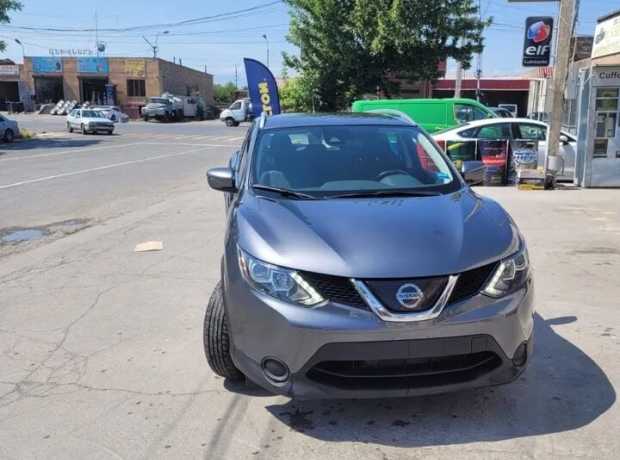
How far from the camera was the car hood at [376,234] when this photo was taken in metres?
3.09

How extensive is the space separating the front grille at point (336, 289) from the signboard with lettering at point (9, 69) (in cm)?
7369

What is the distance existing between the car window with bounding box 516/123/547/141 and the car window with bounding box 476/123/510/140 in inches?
11.9

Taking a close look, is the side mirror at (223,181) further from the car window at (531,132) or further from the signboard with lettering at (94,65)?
the signboard with lettering at (94,65)

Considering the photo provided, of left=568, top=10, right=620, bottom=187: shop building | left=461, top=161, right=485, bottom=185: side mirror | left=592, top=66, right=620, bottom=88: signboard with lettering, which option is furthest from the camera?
left=568, top=10, right=620, bottom=187: shop building

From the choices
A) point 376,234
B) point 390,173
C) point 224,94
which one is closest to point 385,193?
point 390,173

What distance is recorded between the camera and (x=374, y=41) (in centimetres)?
2320

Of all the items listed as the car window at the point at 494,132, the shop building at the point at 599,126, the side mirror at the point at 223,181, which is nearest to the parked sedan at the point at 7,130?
the car window at the point at 494,132

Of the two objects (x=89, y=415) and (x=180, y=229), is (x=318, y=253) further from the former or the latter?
(x=180, y=229)

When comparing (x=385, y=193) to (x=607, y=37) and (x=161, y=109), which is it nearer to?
(x=607, y=37)

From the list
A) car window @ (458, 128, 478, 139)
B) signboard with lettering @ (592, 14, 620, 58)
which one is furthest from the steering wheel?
signboard with lettering @ (592, 14, 620, 58)

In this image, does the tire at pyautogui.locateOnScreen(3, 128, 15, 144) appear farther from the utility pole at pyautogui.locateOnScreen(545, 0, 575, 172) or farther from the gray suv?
the gray suv

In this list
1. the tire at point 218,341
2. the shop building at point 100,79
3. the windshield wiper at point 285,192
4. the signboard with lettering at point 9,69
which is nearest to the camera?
the tire at point 218,341

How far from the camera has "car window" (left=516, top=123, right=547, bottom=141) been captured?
556 inches

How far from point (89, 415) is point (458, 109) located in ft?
53.3
